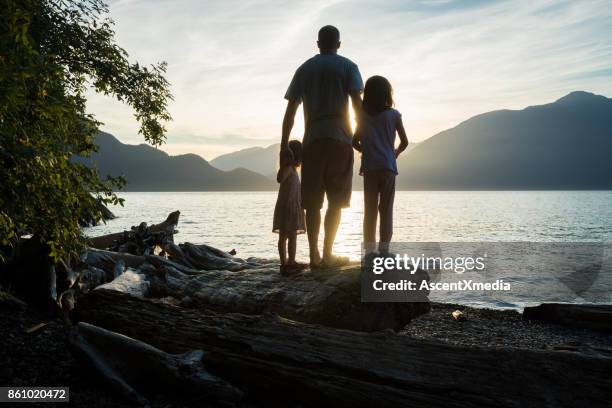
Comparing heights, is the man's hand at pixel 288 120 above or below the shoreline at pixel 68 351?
above

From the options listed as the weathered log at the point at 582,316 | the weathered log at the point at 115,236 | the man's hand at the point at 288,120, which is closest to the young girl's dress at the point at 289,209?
the man's hand at the point at 288,120

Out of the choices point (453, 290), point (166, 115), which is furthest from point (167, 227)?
point (453, 290)

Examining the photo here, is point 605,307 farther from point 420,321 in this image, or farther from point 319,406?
point 319,406

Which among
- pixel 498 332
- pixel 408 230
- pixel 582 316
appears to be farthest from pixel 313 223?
pixel 408 230

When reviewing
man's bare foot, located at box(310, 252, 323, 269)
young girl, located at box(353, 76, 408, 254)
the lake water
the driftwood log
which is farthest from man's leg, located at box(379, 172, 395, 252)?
the lake water

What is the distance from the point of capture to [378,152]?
25.6ft

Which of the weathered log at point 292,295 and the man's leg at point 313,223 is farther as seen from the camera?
the man's leg at point 313,223

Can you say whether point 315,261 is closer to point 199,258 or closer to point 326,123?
point 326,123

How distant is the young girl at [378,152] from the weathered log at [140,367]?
3363 millimetres

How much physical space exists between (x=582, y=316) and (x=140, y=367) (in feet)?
37.2

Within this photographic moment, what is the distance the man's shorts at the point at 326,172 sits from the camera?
7363 millimetres

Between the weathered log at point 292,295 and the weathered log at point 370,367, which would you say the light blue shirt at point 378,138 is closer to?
the weathered log at point 292,295

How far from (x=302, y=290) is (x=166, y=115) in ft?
44.9

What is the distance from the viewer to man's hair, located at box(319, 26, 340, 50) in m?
7.46
